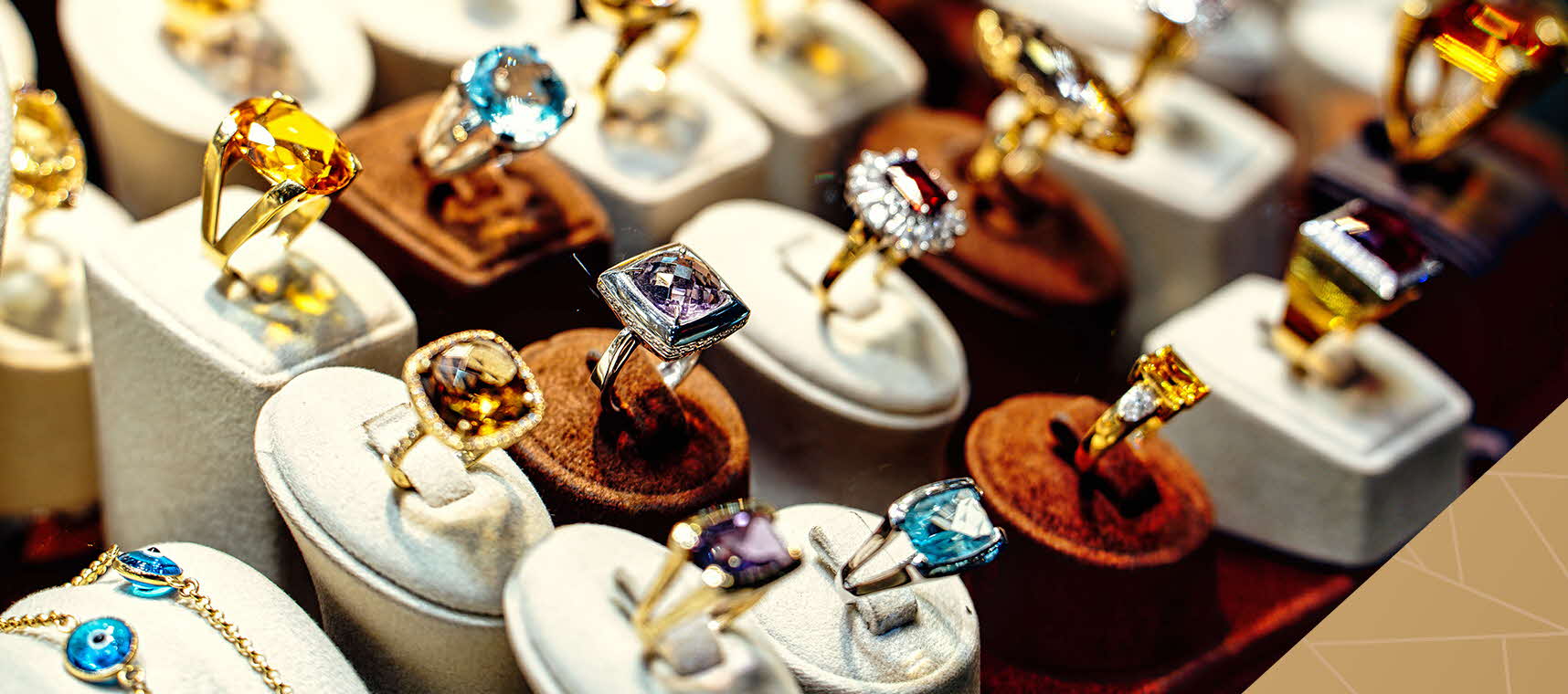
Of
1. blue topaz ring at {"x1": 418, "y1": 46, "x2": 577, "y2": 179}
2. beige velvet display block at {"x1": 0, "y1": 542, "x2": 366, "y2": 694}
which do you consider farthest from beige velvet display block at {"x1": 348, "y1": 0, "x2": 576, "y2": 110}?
beige velvet display block at {"x1": 0, "y1": 542, "x2": 366, "y2": 694}

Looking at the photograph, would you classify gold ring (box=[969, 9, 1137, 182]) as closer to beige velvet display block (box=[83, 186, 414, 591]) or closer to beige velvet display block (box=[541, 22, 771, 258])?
beige velvet display block (box=[541, 22, 771, 258])

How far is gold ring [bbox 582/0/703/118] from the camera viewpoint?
0.83 m

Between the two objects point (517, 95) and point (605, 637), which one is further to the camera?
point (517, 95)

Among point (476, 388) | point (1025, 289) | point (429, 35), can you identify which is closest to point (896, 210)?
point (1025, 289)

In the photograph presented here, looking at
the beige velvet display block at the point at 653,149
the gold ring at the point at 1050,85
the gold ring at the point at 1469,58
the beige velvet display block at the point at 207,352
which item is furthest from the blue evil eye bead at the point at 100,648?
the gold ring at the point at 1469,58

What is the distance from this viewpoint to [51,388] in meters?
0.76

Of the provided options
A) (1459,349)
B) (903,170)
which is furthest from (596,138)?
(1459,349)

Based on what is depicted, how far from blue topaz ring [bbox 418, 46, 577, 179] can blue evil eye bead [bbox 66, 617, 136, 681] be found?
0.30 meters

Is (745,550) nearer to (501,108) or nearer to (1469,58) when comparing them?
(501,108)

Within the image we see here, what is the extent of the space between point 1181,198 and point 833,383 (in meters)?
0.36

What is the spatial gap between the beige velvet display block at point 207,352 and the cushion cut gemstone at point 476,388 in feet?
0.40

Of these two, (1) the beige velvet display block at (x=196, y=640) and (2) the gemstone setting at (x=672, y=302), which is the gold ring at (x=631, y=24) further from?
(1) the beige velvet display block at (x=196, y=640)

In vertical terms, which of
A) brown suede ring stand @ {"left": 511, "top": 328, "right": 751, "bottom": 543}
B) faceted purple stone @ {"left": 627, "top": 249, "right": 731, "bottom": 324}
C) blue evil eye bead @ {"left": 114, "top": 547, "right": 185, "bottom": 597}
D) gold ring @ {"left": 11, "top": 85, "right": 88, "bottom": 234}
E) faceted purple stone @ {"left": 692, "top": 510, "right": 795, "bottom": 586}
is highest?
faceted purple stone @ {"left": 627, "top": 249, "right": 731, "bottom": 324}

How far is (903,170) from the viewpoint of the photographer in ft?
2.44
